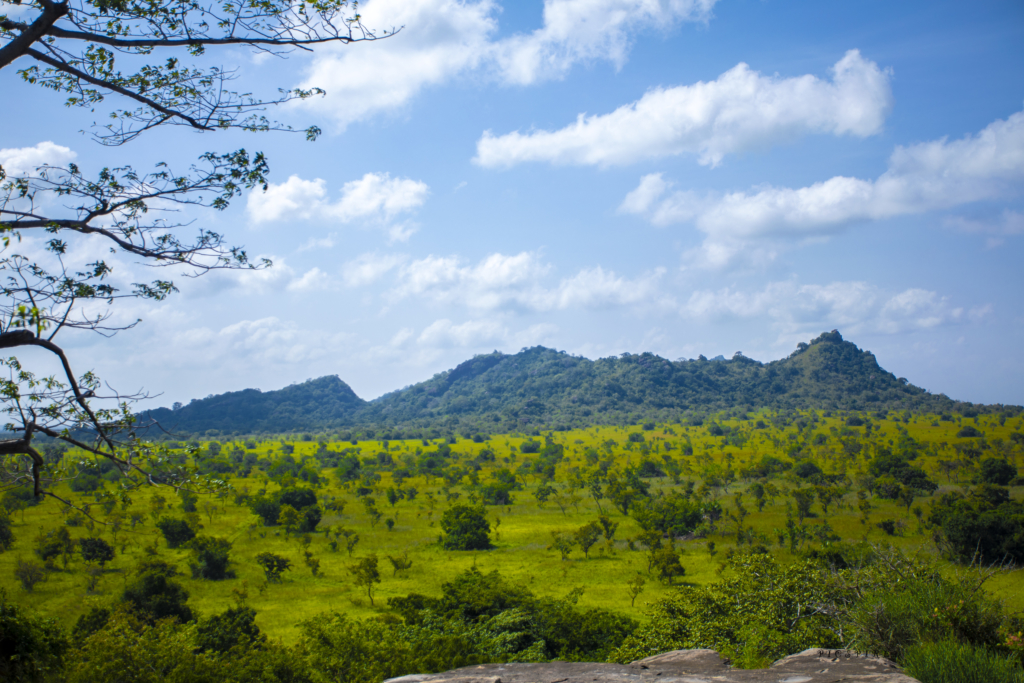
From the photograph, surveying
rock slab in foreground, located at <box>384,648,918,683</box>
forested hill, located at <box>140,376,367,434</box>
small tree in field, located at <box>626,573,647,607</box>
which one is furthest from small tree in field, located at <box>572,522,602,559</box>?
forested hill, located at <box>140,376,367,434</box>

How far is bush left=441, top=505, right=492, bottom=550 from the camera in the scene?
36.9 meters

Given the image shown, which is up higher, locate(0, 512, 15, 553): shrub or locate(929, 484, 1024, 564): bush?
locate(0, 512, 15, 553): shrub

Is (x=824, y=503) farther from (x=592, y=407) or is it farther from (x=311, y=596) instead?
(x=592, y=407)

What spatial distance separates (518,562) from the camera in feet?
111

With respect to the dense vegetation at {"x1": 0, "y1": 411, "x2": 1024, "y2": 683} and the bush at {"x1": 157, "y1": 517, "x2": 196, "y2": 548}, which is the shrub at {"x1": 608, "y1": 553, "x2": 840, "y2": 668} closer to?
the dense vegetation at {"x1": 0, "y1": 411, "x2": 1024, "y2": 683}

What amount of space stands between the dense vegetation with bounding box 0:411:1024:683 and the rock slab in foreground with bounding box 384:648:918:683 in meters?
0.99

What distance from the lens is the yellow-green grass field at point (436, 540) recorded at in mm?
27078

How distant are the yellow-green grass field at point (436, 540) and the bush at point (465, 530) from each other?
3.10ft

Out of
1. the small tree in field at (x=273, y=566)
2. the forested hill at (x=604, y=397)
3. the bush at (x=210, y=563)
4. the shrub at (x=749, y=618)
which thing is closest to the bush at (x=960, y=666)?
the shrub at (x=749, y=618)

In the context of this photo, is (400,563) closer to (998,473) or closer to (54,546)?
(54,546)

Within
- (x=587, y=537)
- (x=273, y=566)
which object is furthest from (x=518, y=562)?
(x=273, y=566)

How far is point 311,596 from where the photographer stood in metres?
28.3

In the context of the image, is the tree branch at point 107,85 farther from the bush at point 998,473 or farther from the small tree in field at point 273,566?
the bush at point 998,473

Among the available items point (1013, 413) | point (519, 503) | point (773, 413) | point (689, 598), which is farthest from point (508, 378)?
point (689, 598)
